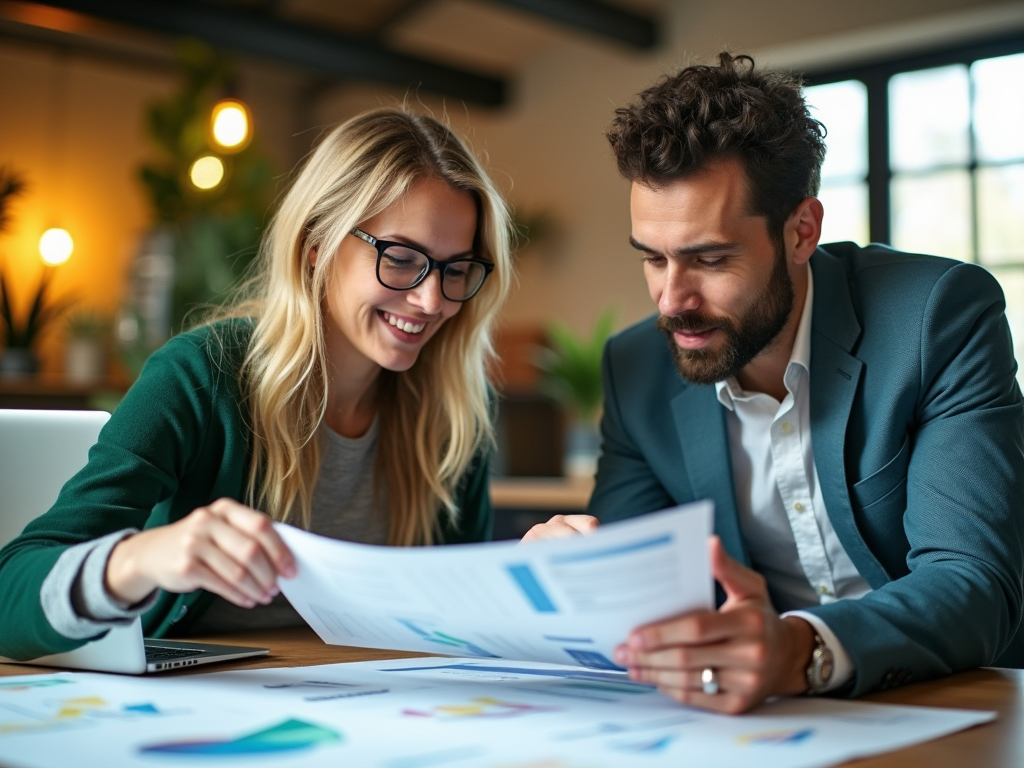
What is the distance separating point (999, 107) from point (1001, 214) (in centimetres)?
54

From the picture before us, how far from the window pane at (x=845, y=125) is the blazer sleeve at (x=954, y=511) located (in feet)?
15.0

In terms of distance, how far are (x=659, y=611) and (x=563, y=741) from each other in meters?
0.13

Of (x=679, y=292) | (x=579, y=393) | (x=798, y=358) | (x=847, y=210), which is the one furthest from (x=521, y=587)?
(x=847, y=210)

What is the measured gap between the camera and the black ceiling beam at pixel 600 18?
5.88m

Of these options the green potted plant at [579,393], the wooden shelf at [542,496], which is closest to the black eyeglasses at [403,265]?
the wooden shelf at [542,496]

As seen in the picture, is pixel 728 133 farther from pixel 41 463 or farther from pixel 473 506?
pixel 41 463

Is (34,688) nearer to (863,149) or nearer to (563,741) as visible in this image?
(563,741)

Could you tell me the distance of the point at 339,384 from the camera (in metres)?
1.65

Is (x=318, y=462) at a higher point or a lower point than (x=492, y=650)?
higher

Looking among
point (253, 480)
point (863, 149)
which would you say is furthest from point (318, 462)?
point (863, 149)

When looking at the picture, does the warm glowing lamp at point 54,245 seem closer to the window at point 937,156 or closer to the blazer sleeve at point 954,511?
the window at point 937,156

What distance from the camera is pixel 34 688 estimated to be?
0.97 metres

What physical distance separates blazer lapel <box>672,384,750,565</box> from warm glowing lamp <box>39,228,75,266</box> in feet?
19.1

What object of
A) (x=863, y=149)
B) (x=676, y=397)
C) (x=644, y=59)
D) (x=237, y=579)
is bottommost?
(x=237, y=579)
